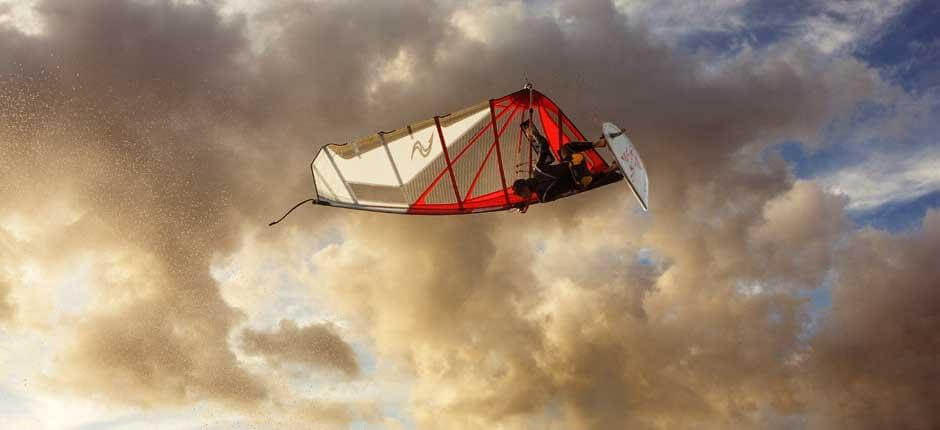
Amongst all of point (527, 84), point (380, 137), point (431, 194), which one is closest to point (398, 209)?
point (431, 194)

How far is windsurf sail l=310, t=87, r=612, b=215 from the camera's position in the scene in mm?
24156

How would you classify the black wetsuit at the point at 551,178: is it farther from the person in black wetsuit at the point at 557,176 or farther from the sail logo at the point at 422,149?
the sail logo at the point at 422,149

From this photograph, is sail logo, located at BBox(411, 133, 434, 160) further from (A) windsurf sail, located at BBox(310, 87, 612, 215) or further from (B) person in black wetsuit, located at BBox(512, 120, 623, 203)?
(B) person in black wetsuit, located at BBox(512, 120, 623, 203)

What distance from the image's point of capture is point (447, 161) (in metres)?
25.4

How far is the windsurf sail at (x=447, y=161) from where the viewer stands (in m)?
24.2

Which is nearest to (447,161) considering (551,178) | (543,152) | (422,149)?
(422,149)

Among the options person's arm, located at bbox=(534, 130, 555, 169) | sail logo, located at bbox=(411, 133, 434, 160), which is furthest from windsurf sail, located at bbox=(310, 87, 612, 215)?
person's arm, located at bbox=(534, 130, 555, 169)

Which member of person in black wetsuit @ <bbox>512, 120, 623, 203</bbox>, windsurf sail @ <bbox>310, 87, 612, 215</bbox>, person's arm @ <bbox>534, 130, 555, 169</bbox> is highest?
windsurf sail @ <bbox>310, 87, 612, 215</bbox>

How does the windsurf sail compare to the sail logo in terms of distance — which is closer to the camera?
the windsurf sail

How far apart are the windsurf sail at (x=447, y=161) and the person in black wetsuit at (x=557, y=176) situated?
65 cm

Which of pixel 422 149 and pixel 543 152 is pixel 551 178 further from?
pixel 422 149

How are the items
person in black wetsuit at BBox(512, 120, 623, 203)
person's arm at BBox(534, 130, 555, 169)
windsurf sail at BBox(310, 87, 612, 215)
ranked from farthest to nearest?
windsurf sail at BBox(310, 87, 612, 215), person's arm at BBox(534, 130, 555, 169), person in black wetsuit at BBox(512, 120, 623, 203)

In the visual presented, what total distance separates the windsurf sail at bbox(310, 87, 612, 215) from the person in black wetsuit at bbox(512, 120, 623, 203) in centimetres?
65

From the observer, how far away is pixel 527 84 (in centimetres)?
2345
